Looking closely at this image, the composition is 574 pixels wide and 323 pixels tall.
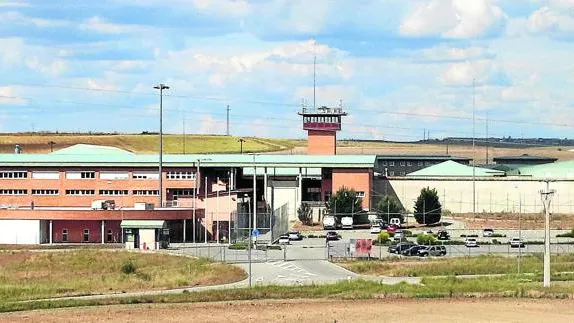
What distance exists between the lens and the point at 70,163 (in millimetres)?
107438

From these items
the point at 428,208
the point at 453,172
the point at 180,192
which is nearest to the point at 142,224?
the point at 180,192

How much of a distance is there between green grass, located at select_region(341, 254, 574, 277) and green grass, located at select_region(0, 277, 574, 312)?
325 inches

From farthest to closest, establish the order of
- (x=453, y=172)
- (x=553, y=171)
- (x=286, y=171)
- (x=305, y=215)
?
(x=453, y=172), (x=553, y=171), (x=286, y=171), (x=305, y=215)

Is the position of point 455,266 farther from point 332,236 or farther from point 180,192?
point 180,192

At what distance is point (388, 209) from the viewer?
106375mm

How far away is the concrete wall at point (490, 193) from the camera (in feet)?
373

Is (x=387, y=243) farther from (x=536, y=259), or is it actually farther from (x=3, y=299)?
(x=3, y=299)

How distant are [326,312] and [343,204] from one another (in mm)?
59415

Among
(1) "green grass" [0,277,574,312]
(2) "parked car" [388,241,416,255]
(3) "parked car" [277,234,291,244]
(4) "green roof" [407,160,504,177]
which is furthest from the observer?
(4) "green roof" [407,160,504,177]

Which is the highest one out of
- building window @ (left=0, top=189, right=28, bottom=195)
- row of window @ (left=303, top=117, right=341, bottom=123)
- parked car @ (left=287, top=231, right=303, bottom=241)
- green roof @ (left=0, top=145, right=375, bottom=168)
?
row of window @ (left=303, top=117, right=341, bottom=123)

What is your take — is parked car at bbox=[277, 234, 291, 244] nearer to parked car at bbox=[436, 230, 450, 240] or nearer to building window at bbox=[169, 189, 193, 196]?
parked car at bbox=[436, 230, 450, 240]

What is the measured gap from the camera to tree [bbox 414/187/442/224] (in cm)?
10698

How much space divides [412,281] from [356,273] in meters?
6.65

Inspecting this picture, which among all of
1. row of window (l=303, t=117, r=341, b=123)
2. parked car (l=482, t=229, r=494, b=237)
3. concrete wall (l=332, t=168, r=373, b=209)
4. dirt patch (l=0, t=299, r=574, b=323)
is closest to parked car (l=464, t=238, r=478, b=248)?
parked car (l=482, t=229, r=494, b=237)
